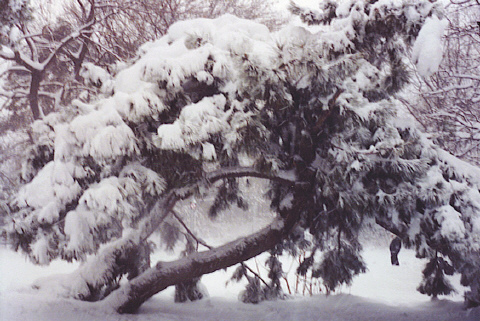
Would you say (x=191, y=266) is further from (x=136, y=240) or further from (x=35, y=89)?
(x=35, y=89)

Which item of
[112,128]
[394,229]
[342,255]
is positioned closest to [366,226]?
[394,229]

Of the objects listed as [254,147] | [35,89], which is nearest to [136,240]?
[254,147]

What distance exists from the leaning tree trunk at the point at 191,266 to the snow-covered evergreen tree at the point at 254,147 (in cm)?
1

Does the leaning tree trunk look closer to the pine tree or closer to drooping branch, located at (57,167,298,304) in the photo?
drooping branch, located at (57,167,298,304)

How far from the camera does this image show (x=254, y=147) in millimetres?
3719

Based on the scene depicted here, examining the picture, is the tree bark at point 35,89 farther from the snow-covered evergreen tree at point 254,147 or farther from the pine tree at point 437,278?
the pine tree at point 437,278

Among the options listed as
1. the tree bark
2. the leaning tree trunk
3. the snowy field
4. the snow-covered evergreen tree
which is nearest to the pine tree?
the snowy field

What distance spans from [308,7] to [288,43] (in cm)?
105

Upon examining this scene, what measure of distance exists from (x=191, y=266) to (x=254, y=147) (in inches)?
76.7

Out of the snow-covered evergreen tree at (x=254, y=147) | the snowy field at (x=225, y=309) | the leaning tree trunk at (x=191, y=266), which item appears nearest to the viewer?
the snow-covered evergreen tree at (x=254, y=147)

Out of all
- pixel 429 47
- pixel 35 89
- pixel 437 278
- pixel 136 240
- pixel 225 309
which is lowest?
pixel 225 309

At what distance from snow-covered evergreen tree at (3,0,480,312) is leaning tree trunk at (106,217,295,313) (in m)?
0.01

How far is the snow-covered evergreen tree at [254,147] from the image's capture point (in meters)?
3.52

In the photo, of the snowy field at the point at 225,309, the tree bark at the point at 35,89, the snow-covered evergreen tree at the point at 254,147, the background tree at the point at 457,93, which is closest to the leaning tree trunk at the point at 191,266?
the snow-covered evergreen tree at the point at 254,147
